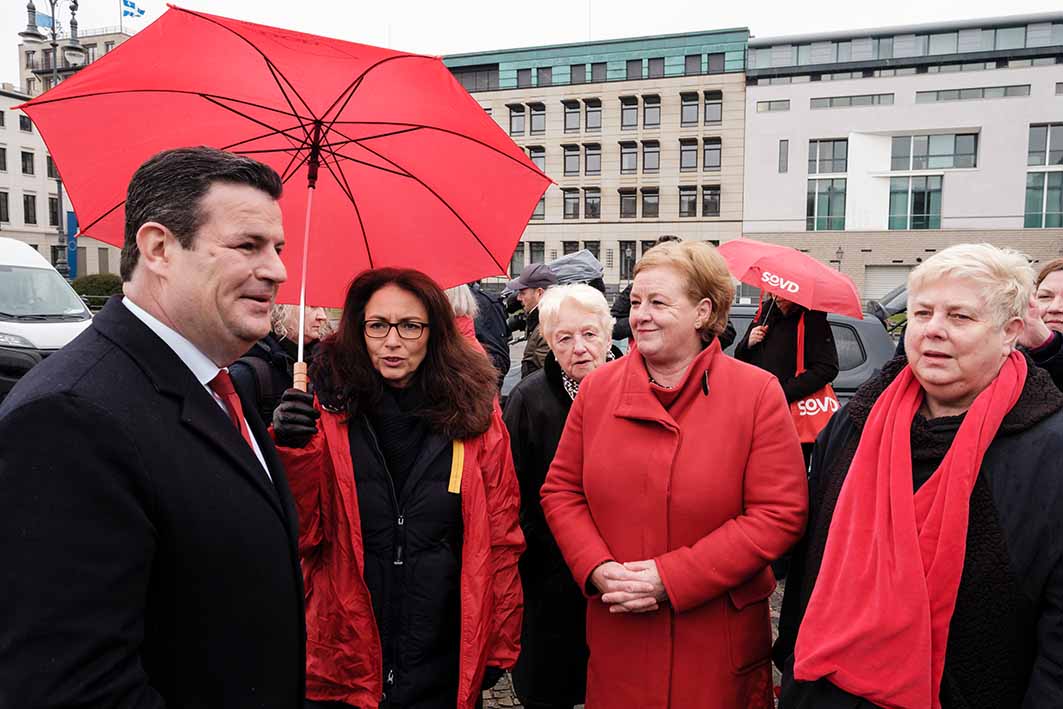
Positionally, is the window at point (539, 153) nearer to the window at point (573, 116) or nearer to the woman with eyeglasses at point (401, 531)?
the window at point (573, 116)

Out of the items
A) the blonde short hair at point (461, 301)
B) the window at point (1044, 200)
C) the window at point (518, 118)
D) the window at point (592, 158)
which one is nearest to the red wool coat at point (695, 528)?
the blonde short hair at point (461, 301)

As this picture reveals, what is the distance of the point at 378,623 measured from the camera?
8.05ft

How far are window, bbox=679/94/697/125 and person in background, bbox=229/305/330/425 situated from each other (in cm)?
4813

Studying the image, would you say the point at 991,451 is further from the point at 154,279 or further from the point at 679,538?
the point at 154,279

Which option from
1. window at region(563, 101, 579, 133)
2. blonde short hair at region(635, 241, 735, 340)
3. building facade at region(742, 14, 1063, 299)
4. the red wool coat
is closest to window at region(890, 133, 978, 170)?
building facade at region(742, 14, 1063, 299)

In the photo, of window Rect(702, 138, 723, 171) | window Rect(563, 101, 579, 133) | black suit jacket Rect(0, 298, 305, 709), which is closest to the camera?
black suit jacket Rect(0, 298, 305, 709)

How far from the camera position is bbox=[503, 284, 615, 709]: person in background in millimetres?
3027

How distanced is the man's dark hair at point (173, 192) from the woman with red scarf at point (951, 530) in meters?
1.84

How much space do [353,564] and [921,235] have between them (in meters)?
46.4

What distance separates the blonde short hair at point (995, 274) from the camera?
80.0 inches

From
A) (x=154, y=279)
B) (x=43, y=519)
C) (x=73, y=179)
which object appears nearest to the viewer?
(x=43, y=519)

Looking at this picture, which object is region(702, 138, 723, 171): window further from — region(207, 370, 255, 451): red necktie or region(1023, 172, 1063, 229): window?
region(207, 370, 255, 451): red necktie

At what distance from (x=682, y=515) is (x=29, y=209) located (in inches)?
2376

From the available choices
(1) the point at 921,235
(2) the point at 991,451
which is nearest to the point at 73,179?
(2) the point at 991,451
